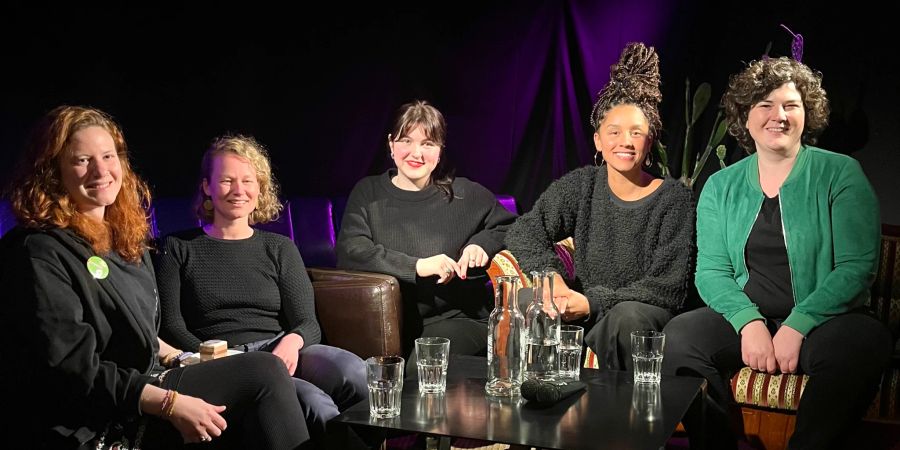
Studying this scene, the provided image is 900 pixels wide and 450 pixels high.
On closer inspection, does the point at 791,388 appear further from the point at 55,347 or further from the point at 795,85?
the point at 55,347

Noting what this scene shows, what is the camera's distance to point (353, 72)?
418 cm

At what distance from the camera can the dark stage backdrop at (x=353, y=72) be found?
3.61m

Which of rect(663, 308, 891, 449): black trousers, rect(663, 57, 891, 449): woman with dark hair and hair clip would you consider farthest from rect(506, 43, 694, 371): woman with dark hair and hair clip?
rect(663, 308, 891, 449): black trousers

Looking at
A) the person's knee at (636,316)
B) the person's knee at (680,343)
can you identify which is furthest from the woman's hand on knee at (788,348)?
the person's knee at (636,316)

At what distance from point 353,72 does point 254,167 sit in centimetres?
146

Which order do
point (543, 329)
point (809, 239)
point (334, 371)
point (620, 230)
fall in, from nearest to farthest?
point (543, 329)
point (334, 371)
point (809, 239)
point (620, 230)

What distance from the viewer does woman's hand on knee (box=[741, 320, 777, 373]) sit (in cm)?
267

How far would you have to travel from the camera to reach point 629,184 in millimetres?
3160

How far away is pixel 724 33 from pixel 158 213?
7.90ft

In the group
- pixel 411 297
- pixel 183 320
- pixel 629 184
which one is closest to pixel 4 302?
pixel 183 320

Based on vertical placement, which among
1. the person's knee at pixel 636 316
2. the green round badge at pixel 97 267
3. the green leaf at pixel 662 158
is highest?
the green leaf at pixel 662 158

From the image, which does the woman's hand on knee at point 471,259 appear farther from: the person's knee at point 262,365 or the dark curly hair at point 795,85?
the person's knee at point 262,365

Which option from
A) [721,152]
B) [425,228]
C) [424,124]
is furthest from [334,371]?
[721,152]

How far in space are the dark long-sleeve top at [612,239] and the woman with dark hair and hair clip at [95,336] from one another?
1325 millimetres
